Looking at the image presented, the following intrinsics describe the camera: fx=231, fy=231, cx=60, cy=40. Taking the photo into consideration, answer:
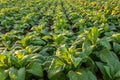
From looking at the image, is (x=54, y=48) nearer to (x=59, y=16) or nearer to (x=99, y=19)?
(x=99, y=19)

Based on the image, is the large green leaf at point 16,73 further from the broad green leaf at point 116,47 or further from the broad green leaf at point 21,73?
the broad green leaf at point 116,47

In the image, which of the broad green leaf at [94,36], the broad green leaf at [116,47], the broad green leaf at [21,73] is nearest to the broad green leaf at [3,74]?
the broad green leaf at [21,73]

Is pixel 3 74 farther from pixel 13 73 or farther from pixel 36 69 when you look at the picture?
pixel 36 69

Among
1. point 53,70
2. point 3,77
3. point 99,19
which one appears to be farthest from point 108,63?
point 99,19

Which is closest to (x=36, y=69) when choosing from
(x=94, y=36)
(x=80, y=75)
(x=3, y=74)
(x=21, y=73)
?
(x=21, y=73)

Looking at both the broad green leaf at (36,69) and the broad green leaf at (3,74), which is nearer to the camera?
the broad green leaf at (3,74)

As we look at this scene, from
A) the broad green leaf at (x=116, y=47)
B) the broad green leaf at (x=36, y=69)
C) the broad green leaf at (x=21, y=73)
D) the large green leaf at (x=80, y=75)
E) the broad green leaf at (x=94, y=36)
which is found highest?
the broad green leaf at (x=94, y=36)

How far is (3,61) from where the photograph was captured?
140 inches

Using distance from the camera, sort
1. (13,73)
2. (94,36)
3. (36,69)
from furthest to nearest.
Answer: (94,36)
(36,69)
(13,73)

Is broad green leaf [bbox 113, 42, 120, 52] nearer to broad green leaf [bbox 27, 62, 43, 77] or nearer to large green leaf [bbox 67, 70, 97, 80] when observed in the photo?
large green leaf [bbox 67, 70, 97, 80]

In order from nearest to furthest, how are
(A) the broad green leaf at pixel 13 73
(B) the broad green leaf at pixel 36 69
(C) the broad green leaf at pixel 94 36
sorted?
(A) the broad green leaf at pixel 13 73 < (B) the broad green leaf at pixel 36 69 < (C) the broad green leaf at pixel 94 36

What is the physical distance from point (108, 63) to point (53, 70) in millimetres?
889

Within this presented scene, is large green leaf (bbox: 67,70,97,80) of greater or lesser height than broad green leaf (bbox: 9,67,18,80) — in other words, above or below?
below

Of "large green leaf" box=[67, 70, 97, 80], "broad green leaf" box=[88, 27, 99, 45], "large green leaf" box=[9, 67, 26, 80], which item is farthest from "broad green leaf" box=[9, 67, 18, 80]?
"broad green leaf" box=[88, 27, 99, 45]
